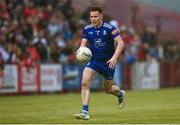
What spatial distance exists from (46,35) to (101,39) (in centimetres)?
1593

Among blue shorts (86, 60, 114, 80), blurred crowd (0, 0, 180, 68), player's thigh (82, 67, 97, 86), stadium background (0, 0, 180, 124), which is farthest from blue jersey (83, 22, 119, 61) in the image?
blurred crowd (0, 0, 180, 68)

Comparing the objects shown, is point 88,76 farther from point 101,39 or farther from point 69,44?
point 69,44

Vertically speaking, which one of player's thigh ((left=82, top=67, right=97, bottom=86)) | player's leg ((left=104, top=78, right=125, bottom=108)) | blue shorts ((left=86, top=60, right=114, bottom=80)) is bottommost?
player's leg ((left=104, top=78, right=125, bottom=108))

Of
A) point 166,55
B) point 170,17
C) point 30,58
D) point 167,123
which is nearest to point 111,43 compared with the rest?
point 167,123

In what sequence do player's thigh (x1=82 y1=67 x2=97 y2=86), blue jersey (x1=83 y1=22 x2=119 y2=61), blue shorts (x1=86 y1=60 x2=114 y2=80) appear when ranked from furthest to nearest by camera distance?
blue shorts (x1=86 y1=60 x2=114 y2=80) < blue jersey (x1=83 y1=22 x2=119 y2=61) < player's thigh (x1=82 y1=67 x2=97 y2=86)

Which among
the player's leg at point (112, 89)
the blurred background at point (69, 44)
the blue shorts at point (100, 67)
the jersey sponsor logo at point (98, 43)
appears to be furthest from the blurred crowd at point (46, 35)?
the jersey sponsor logo at point (98, 43)

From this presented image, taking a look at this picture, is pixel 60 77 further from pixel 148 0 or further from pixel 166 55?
pixel 148 0

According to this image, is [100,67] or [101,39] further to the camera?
[100,67]

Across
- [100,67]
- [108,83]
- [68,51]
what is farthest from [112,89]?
[68,51]

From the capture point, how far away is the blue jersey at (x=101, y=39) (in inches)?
574

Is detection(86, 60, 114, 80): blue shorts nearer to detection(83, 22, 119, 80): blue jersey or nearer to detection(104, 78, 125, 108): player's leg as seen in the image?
detection(83, 22, 119, 80): blue jersey

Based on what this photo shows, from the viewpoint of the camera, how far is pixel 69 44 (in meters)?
30.7

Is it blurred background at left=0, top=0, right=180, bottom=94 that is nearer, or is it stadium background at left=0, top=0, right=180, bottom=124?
stadium background at left=0, top=0, right=180, bottom=124

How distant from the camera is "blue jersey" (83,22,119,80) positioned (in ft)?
47.8
